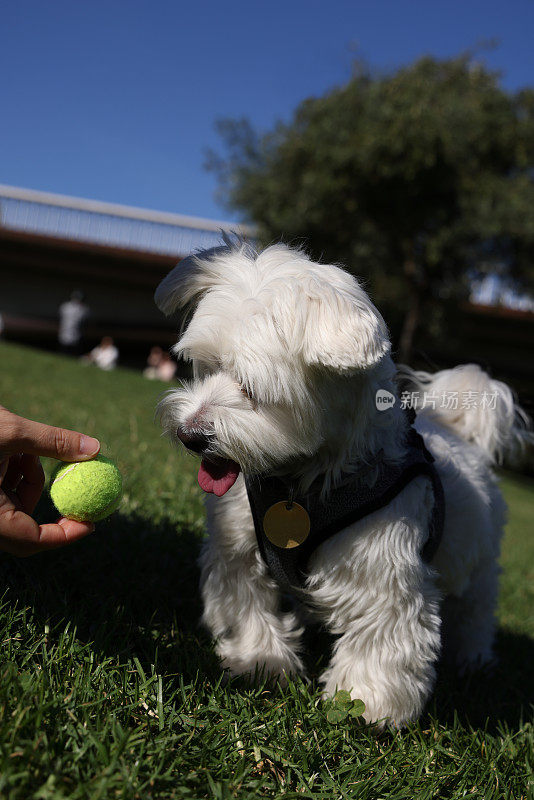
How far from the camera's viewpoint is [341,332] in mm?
2004

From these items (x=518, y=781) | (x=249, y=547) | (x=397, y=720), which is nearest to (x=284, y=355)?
(x=249, y=547)

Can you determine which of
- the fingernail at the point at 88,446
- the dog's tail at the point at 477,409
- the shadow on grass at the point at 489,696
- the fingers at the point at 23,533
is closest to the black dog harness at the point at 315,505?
the fingernail at the point at 88,446

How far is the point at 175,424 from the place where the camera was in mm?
2232

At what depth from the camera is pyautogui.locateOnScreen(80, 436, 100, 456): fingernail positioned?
206 centimetres

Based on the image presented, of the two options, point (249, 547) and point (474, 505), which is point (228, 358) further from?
point (474, 505)

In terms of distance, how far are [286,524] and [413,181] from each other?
1795 centimetres

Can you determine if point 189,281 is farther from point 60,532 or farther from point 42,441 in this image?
point 60,532

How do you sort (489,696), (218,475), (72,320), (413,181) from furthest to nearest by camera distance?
1. (72,320)
2. (413,181)
3. (489,696)
4. (218,475)

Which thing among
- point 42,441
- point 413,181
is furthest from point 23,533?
point 413,181

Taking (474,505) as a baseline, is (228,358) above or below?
above

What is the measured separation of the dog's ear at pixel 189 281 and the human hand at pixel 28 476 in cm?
75

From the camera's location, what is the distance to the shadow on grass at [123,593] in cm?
227

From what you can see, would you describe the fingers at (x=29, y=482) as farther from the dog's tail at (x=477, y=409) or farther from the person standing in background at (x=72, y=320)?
the person standing in background at (x=72, y=320)

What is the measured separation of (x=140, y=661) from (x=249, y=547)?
0.58m
